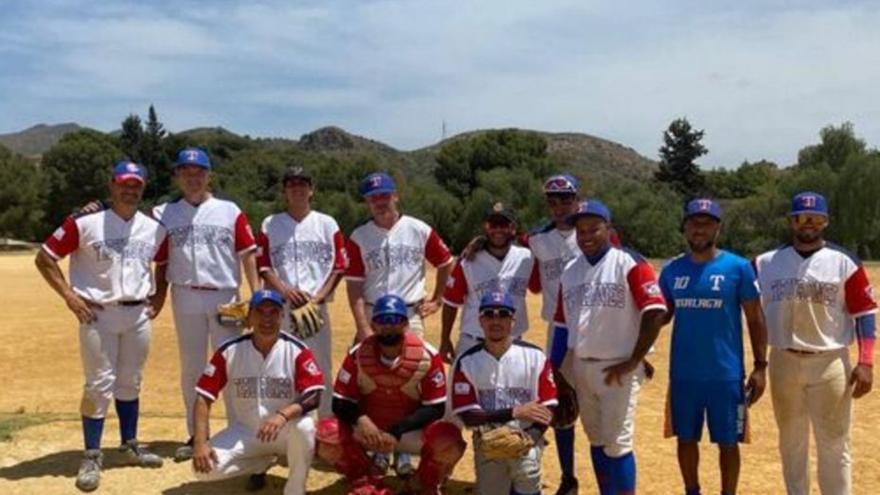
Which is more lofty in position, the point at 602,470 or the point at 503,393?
the point at 503,393

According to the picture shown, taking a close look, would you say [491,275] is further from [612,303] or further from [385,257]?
[612,303]

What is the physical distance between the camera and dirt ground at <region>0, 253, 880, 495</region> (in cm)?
662

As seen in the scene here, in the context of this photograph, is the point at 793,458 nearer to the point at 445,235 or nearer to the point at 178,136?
the point at 445,235

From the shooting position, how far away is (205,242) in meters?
6.96

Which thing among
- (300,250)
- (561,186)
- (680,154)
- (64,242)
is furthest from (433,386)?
(680,154)

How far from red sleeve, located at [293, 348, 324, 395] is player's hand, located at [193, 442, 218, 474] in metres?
0.66

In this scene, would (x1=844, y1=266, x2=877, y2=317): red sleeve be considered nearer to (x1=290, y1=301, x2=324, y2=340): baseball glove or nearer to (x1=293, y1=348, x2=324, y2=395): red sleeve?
(x1=293, y1=348, x2=324, y2=395): red sleeve

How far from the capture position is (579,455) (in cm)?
791

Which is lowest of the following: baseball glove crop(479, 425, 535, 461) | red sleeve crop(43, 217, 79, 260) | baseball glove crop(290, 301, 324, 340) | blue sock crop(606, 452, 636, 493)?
blue sock crop(606, 452, 636, 493)

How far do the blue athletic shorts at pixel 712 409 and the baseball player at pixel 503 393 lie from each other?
78 centimetres

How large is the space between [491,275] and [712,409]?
1.76m

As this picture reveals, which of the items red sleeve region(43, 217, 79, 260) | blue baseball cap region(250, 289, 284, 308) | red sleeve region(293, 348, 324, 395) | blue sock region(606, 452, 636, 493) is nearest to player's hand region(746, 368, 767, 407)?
blue sock region(606, 452, 636, 493)

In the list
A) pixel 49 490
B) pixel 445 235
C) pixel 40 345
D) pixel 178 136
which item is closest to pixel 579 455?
pixel 49 490

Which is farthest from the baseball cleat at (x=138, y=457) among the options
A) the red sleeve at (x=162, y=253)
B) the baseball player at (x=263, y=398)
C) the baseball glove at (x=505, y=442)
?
the baseball glove at (x=505, y=442)
